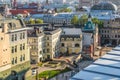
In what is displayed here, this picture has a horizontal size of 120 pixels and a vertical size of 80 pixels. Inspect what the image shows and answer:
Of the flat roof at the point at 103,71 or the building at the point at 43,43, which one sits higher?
the flat roof at the point at 103,71

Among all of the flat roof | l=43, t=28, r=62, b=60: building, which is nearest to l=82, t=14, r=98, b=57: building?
l=43, t=28, r=62, b=60: building

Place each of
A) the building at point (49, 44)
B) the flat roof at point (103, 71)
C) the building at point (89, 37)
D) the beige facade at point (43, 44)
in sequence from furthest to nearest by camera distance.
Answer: the building at point (89, 37)
the building at point (49, 44)
the beige facade at point (43, 44)
the flat roof at point (103, 71)

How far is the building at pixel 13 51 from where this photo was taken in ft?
141

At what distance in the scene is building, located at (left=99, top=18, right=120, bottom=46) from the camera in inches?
3671

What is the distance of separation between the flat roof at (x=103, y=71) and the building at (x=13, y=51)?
14917 mm

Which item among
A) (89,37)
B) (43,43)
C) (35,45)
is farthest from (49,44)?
(89,37)

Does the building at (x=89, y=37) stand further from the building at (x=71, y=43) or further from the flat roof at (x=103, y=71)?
the flat roof at (x=103, y=71)

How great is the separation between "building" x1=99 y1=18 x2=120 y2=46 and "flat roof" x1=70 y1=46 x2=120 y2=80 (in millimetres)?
60019

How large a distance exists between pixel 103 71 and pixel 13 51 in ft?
61.7

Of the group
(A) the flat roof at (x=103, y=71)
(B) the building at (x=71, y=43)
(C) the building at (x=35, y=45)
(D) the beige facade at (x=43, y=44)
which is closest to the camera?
(A) the flat roof at (x=103, y=71)

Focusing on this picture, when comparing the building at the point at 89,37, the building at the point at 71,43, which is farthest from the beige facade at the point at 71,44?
the building at the point at 89,37

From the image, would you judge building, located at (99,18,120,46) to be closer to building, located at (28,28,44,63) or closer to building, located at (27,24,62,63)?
building, located at (27,24,62,63)

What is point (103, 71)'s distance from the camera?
29.2 m

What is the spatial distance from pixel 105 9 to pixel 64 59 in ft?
246
